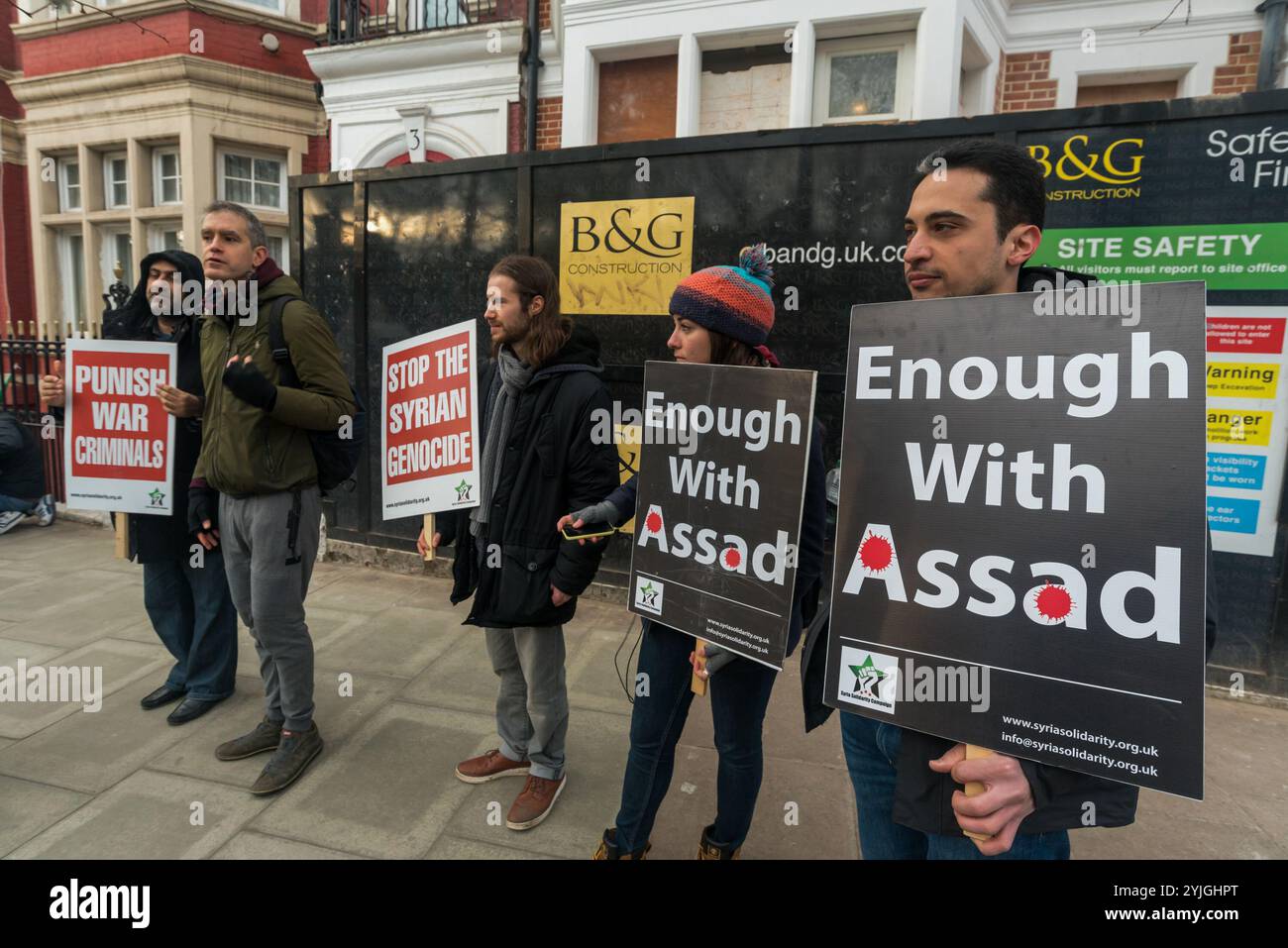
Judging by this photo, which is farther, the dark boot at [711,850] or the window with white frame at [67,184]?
the window with white frame at [67,184]

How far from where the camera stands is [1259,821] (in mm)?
2799

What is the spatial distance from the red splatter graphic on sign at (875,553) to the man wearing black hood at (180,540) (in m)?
3.27

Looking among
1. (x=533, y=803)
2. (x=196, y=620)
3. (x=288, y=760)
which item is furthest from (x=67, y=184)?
(x=533, y=803)

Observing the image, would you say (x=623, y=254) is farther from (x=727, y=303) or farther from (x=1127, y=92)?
(x=1127, y=92)

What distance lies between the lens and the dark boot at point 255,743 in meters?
3.03

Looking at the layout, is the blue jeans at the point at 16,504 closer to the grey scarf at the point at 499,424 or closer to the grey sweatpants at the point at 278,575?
the grey sweatpants at the point at 278,575

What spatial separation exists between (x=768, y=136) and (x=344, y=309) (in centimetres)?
369

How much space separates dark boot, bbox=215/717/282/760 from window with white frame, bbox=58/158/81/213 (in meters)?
12.8

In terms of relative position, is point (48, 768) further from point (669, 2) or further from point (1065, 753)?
point (669, 2)

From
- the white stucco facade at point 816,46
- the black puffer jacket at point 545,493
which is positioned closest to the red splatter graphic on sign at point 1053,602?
the black puffer jacket at point 545,493

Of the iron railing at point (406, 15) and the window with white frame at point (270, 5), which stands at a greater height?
the window with white frame at point (270, 5)

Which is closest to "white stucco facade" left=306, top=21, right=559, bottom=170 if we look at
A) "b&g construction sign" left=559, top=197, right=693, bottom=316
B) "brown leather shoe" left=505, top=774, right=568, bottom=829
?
"b&g construction sign" left=559, top=197, right=693, bottom=316

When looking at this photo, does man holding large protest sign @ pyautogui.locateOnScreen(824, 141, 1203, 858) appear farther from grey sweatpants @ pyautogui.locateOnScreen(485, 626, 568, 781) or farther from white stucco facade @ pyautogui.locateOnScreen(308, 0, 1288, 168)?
white stucco facade @ pyautogui.locateOnScreen(308, 0, 1288, 168)
